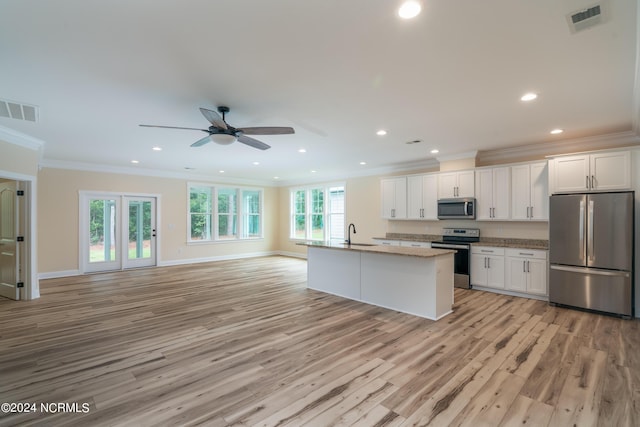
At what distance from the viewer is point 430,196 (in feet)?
21.7

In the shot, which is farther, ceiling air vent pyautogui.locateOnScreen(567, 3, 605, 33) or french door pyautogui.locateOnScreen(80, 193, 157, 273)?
french door pyautogui.locateOnScreen(80, 193, 157, 273)

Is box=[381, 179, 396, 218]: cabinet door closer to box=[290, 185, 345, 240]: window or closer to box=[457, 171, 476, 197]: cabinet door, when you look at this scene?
box=[457, 171, 476, 197]: cabinet door

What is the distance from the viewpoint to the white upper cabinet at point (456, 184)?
6027 millimetres

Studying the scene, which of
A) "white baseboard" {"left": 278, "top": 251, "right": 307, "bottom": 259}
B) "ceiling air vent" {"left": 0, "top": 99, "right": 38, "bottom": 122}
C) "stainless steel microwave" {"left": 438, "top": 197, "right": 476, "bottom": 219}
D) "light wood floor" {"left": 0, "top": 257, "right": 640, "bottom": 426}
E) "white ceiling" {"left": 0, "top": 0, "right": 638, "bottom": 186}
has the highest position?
"white ceiling" {"left": 0, "top": 0, "right": 638, "bottom": 186}

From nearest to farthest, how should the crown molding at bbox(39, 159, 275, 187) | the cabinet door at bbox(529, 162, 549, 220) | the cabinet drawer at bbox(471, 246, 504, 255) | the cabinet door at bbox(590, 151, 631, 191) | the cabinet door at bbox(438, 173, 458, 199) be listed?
the cabinet door at bbox(590, 151, 631, 191) < the cabinet door at bbox(529, 162, 549, 220) < the cabinet drawer at bbox(471, 246, 504, 255) < the cabinet door at bbox(438, 173, 458, 199) < the crown molding at bbox(39, 159, 275, 187)

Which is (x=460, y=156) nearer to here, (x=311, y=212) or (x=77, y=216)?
(x=311, y=212)

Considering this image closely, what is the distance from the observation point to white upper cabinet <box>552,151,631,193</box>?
432 cm

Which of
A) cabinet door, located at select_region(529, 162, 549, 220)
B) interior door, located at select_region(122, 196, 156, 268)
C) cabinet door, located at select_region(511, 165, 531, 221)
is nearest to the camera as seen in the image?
cabinet door, located at select_region(529, 162, 549, 220)

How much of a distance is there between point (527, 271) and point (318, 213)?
6009mm

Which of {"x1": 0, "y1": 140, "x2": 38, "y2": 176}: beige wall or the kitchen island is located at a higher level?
{"x1": 0, "y1": 140, "x2": 38, "y2": 176}: beige wall

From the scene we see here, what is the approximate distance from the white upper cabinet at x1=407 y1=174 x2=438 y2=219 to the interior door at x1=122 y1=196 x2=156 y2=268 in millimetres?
6863

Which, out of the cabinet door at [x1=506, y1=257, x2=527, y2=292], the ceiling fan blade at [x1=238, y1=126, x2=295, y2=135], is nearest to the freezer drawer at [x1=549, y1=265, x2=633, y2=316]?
the cabinet door at [x1=506, y1=257, x2=527, y2=292]

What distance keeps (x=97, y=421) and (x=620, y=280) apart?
19.9 feet

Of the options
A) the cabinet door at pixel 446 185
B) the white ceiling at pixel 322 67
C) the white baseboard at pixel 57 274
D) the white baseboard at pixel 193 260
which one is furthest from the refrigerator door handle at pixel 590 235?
the white baseboard at pixel 57 274
